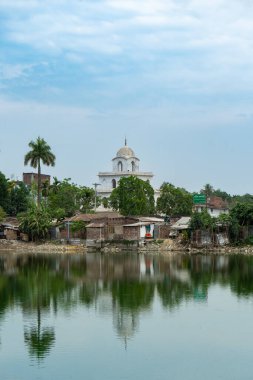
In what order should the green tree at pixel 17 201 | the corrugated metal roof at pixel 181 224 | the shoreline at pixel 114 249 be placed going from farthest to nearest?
the green tree at pixel 17 201 → the corrugated metal roof at pixel 181 224 → the shoreline at pixel 114 249

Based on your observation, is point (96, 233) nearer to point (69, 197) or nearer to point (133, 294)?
point (69, 197)

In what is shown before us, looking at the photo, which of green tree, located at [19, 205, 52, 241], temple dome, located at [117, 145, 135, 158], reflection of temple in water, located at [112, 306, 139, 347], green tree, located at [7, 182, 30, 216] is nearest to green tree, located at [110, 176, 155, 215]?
green tree, located at [19, 205, 52, 241]

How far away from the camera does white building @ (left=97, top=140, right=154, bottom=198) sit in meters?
88.4

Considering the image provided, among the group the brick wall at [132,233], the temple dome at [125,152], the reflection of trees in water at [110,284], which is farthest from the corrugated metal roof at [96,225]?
the temple dome at [125,152]

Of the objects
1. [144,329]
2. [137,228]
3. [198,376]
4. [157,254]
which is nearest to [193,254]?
[157,254]

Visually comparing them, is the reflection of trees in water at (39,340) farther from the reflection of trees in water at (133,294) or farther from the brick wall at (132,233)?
the brick wall at (132,233)

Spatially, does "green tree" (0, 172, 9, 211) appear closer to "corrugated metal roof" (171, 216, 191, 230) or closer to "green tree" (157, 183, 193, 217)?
"green tree" (157, 183, 193, 217)

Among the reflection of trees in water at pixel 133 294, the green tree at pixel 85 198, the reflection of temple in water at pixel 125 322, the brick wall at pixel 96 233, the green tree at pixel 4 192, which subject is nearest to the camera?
the reflection of temple in water at pixel 125 322

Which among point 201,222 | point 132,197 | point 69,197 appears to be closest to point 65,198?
point 69,197

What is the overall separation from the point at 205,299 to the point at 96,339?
29.7 ft

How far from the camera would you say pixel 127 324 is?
71.9ft

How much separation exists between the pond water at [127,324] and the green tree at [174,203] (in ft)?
109

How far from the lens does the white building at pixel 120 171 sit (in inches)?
3479

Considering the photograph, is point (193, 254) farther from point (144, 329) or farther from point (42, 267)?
point (144, 329)
